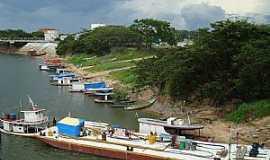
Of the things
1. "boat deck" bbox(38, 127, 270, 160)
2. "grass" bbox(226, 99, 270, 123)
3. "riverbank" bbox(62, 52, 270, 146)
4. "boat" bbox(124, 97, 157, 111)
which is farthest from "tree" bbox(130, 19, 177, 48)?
"boat deck" bbox(38, 127, 270, 160)

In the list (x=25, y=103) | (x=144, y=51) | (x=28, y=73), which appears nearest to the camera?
(x=25, y=103)

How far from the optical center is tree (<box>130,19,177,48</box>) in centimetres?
13050

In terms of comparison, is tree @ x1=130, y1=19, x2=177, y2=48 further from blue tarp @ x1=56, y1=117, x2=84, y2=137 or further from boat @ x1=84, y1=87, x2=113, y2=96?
blue tarp @ x1=56, y1=117, x2=84, y2=137

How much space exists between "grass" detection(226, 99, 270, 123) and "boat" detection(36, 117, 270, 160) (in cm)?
757

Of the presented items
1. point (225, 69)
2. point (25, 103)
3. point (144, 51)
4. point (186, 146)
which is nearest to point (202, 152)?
point (186, 146)

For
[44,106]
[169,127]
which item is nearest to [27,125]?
[169,127]

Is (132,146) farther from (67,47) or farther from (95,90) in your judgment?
(67,47)

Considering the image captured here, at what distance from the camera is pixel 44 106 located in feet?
211

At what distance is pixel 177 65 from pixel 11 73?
209 feet

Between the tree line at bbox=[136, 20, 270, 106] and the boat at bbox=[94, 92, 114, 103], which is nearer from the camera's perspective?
the tree line at bbox=[136, 20, 270, 106]

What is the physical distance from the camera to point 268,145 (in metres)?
40.5

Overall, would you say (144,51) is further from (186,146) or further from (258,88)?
(186,146)

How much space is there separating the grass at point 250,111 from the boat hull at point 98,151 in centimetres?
1206

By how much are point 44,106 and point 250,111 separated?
1185 inches
